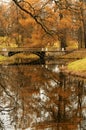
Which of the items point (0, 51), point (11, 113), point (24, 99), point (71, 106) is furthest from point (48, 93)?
point (0, 51)

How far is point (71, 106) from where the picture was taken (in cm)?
2122

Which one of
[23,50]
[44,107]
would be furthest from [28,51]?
[44,107]

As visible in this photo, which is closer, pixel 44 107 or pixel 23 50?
pixel 44 107

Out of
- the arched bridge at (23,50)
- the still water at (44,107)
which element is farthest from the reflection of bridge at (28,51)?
the still water at (44,107)

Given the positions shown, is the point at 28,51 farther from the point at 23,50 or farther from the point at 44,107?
the point at 44,107

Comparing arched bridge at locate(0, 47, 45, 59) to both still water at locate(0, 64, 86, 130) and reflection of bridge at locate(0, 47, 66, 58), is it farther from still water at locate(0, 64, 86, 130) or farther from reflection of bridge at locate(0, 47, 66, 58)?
still water at locate(0, 64, 86, 130)

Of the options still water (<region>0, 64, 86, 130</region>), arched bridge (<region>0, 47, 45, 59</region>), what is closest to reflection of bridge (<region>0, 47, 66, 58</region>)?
arched bridge (<region>0, 47, 45, 59</region>)

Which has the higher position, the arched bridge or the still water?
the still water

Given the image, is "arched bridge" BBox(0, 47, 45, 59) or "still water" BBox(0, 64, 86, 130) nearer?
"still water" BBox(0, 64, 86, 130)

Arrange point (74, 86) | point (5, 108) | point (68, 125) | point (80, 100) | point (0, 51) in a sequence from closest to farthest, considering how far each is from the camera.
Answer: point (68, 125) < point (5, 108) < point (80, 100) < point (74, 86) < point (0, 51)

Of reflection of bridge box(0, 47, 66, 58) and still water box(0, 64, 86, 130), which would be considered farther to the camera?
reflection of bridge box(0, 47, 66, 58)

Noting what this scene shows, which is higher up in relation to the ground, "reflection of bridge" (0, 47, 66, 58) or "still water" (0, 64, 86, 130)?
"still water" (0, 64, 86, 130)

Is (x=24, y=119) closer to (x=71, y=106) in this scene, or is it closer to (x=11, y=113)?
(x=11, y=113)

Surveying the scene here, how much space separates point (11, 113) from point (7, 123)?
85.7 inches
